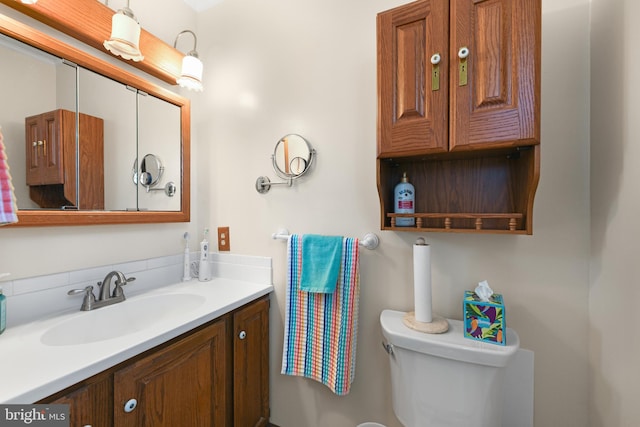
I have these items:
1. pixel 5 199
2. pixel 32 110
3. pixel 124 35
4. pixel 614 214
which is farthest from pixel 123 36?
pixel 614 214

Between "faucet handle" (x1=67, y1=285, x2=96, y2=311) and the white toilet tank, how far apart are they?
118 cm

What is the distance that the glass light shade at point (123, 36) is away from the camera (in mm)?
1059

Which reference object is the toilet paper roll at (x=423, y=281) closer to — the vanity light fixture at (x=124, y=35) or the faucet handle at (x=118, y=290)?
the faucet handle at (x=118, y=290)

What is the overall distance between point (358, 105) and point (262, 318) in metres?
1.16

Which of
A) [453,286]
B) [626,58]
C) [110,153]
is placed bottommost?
[453,286]

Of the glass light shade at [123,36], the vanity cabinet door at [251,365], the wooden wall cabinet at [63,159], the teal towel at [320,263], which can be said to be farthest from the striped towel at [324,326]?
the glass light shade at [123,36]

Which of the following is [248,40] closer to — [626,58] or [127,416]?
[626,58]

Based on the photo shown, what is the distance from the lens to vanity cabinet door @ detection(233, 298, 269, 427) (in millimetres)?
1162

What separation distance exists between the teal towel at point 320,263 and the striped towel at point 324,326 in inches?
1.4

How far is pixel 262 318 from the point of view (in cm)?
135

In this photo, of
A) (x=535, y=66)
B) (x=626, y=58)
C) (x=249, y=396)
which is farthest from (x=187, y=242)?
(x=626, y=58)

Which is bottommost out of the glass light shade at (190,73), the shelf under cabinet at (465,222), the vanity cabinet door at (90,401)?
the vanity cabinet door at (90,401)

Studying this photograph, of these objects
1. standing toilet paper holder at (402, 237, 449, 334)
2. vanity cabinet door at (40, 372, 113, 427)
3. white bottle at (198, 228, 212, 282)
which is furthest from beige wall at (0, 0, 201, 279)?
standing toilet paper holder at (402, 237, 449, 334)

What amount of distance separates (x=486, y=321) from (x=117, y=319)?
143 centimetres
